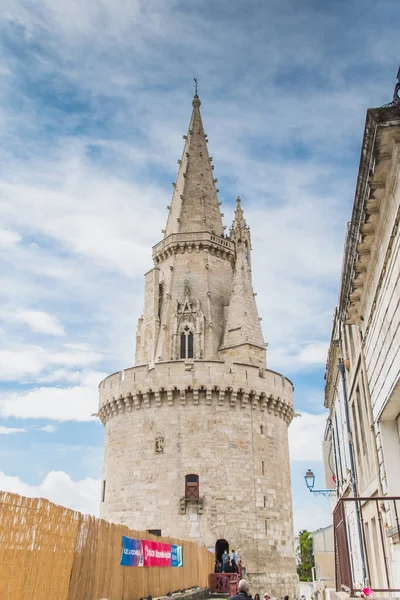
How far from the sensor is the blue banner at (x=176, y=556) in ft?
55.6

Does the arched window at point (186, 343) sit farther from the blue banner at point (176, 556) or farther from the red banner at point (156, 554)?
the red banner at point (156, 554)

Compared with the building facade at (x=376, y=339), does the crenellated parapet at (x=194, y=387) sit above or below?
above

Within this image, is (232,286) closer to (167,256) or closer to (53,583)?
(167,256)

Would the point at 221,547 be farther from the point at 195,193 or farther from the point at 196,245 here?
the point at 195,193

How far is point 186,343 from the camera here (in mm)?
30922

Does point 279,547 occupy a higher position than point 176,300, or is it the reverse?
point 176,300

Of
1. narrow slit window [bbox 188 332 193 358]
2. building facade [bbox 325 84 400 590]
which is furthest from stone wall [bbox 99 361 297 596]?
building facade [bbox 325 84 400 590]

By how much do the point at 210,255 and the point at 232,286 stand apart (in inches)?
90.0

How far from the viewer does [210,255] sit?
33.2 m

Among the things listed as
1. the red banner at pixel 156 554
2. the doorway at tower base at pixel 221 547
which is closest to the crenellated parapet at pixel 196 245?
the doorway at tower base at pixel 221 547

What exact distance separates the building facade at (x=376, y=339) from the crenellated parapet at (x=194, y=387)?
12.3 meters

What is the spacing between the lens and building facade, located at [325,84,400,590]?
287 inches

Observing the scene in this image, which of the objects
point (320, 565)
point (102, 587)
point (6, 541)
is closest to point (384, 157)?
point (6, 541)

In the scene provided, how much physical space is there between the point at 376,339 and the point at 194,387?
16.8m
